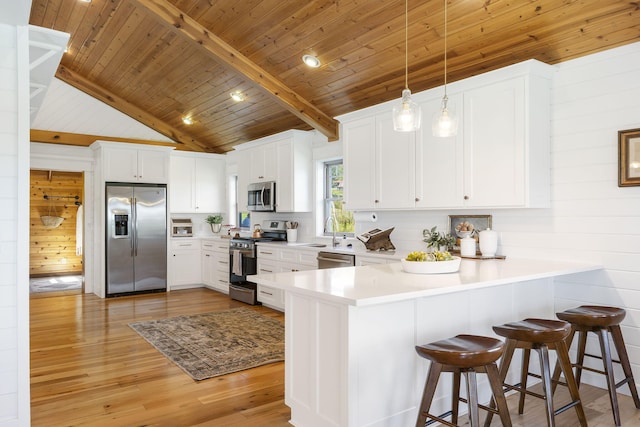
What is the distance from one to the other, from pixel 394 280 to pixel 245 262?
13.0 ft

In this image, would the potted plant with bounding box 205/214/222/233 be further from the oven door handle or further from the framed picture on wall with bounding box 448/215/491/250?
the framed picture on wall with bounding box 448/215/491/250

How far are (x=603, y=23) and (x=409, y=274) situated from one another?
2.11 m

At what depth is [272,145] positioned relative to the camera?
6383 millimetres

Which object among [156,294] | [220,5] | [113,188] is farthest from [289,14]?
[156,294]

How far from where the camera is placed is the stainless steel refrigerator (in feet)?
22.1

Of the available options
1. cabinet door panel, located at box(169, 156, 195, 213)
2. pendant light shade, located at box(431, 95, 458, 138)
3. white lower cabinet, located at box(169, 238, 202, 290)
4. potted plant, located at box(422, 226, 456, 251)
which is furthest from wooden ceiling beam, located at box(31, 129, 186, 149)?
pendant light shade, located at box(431, 95, 458, 138)

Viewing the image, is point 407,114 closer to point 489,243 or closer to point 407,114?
point 407,114

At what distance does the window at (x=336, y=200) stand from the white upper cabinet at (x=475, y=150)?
1149 millimetres

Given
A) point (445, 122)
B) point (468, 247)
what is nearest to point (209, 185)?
point (468, 247)

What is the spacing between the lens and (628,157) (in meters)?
3.09

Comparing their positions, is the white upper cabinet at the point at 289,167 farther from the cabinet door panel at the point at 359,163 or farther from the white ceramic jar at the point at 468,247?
the white ceramic jar at the point at 468,247

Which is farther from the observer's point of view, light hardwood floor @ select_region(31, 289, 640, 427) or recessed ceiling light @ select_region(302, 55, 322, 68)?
recessed ceiling light @ select_region(302, 55, 322, 68)

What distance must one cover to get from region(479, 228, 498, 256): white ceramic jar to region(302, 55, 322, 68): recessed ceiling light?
7.45 ft
